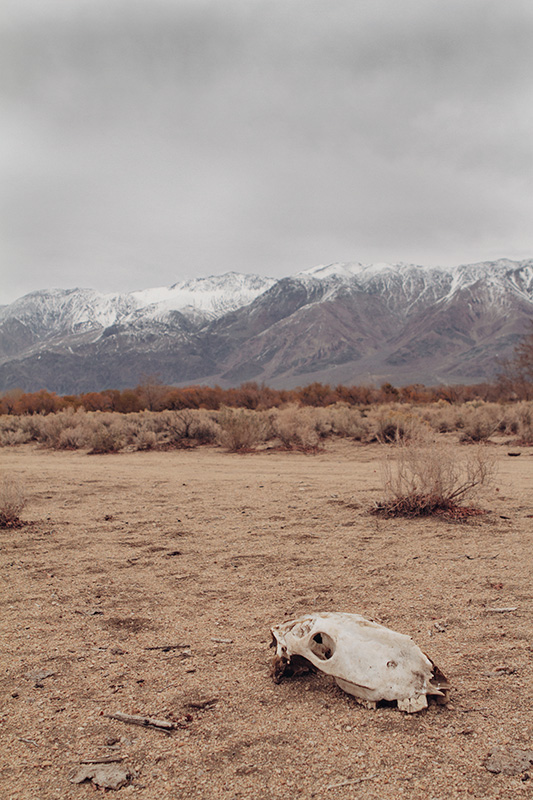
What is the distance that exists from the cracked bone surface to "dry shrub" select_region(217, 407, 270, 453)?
1348 cm

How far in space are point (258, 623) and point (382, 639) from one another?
3.94 ft

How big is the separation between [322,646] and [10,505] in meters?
5.23

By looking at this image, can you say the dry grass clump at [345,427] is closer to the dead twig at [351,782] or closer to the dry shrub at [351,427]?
the dry shrub at [351,427]

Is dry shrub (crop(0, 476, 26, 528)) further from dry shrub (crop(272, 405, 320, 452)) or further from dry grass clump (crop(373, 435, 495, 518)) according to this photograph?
dry shrub (crop(272, 405, 320, 452))

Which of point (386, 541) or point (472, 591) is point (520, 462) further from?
point (472, 591)

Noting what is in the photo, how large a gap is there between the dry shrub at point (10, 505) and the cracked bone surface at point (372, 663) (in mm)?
4889

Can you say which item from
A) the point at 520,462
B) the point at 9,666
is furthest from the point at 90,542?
the point at 520,462

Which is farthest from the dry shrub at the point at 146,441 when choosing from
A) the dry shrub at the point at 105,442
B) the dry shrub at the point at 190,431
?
the dry shrub at the point at 105,442

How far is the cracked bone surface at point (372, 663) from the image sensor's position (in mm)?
2502

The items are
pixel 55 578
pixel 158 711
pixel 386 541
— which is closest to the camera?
pixel 158 711

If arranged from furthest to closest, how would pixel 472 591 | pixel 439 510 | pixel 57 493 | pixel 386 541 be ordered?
pixel 57 493 → pixel 439 510 → pixel 386 541 → pixel 472 591

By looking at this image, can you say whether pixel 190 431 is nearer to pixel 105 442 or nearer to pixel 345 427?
pixel 105 442

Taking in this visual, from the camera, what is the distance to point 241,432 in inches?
648

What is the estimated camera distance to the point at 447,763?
6.88 ft
